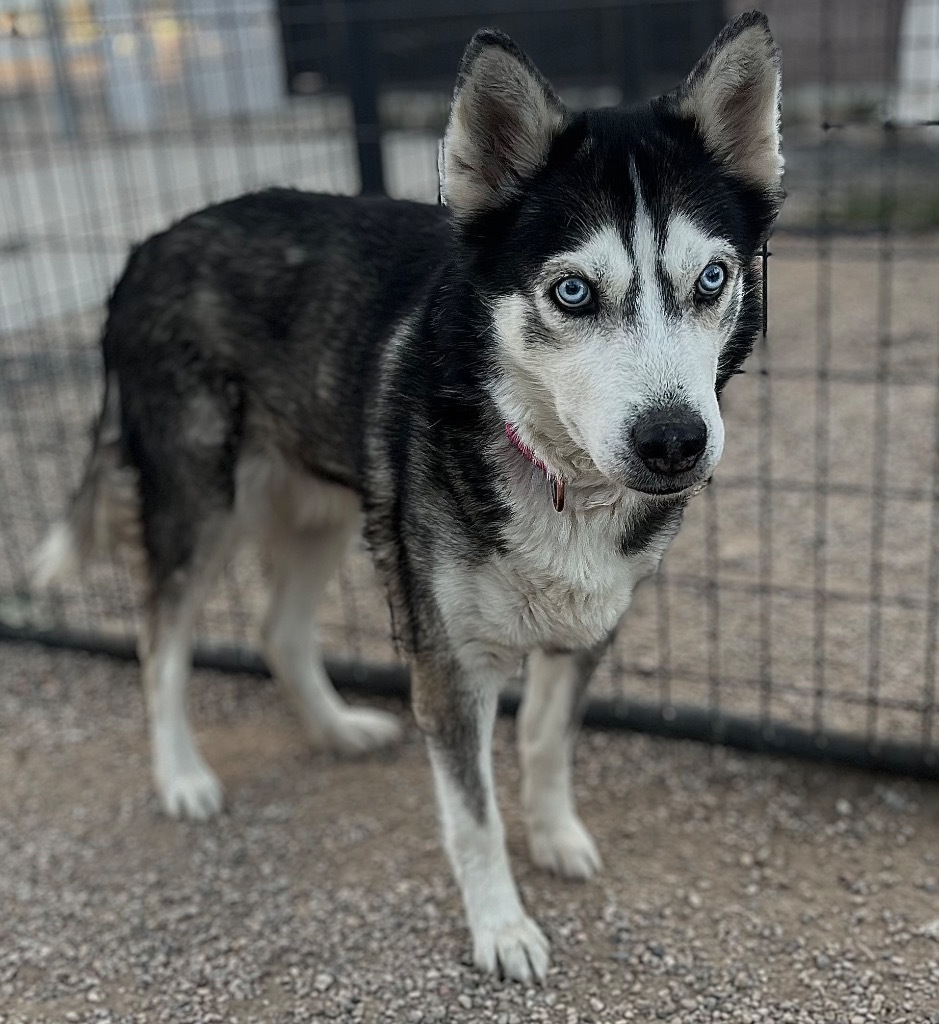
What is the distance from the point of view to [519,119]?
208 centimetres

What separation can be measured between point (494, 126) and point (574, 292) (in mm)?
361

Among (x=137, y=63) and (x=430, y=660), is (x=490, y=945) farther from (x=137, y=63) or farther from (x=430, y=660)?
(x=137, y=63)

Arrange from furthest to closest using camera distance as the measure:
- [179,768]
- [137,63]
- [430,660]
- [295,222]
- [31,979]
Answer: [137,63] < [179,768] < [295,222] < [31,979] < [430,660]

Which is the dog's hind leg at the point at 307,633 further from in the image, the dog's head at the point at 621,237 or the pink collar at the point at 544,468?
the dog's head at the point at 621,237

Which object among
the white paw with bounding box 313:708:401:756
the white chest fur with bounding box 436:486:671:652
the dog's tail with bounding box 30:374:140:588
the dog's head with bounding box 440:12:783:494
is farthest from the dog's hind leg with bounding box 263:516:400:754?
the dog's head with bounding box 440:12:783:494

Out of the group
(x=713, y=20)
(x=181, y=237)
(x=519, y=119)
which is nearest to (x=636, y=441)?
(x=519, y=119)

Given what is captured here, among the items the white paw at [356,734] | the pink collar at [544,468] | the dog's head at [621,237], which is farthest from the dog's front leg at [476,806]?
the white paw at [356,734]

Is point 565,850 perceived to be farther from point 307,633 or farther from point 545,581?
point 307,633

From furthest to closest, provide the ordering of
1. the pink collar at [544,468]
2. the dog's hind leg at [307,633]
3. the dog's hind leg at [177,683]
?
the dog's hind leg at [307,633] < the dog's hind leg at [177,683] < the pink collar at [544,468]

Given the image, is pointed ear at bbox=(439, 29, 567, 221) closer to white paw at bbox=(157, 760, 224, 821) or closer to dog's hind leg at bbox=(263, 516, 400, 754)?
dog's hind leg at bbox=(263, 516, 400, 754)

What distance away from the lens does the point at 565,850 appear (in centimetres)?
301

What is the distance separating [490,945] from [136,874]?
1077 millimetres

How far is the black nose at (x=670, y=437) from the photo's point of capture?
1928mm

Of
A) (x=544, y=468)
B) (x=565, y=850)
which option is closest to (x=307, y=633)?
(x=565, y=850)
